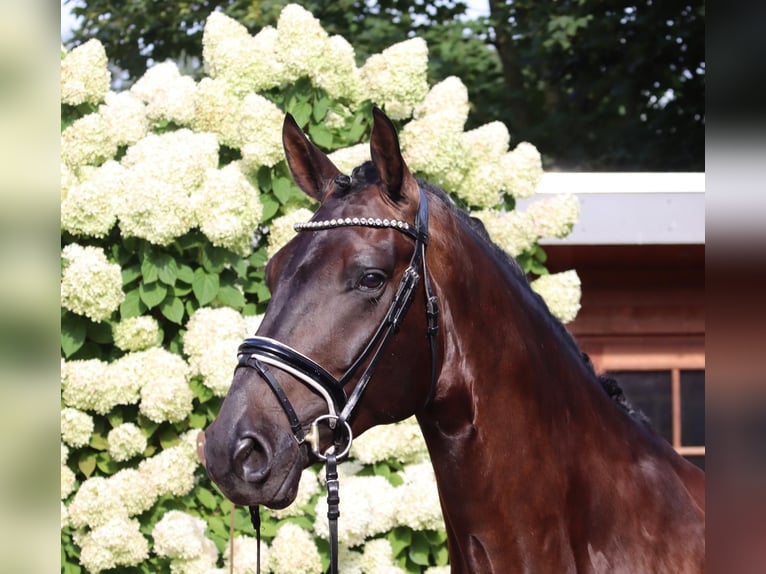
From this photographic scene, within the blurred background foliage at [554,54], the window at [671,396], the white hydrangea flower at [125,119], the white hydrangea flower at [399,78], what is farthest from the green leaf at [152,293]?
the blurred background foliage at [554,54]

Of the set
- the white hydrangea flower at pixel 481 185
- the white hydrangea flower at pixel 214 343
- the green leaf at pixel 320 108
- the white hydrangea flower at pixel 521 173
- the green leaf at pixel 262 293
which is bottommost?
the white hydrangea flower at pixel 214 343

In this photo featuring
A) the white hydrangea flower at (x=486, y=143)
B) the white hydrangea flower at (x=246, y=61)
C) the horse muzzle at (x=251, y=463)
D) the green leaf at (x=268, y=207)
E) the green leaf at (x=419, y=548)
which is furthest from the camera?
the white hydrangea flower at (x=486, y=143)

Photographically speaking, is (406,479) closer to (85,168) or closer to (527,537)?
(527,537)

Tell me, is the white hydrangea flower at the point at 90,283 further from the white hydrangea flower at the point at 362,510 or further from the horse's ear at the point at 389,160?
the horse's ear at the point at 389,160

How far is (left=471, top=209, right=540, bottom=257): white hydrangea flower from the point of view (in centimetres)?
378

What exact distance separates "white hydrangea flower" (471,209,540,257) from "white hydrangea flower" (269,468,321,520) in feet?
3.96

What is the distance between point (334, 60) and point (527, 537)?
2.25 metres

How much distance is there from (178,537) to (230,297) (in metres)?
0.91

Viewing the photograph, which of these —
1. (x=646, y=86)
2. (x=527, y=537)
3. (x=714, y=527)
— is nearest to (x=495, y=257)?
(x=527, y=537)

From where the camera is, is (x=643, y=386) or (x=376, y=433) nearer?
(x=376, y=433)

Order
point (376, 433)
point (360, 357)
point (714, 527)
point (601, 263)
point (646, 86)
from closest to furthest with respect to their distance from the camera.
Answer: point (714, 527) → point (360, 357) → point (376, 433) → point (601, 263) → point (646, 86)

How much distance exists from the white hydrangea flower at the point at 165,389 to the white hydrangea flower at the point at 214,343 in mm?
65

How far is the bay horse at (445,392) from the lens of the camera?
1882 millimetres

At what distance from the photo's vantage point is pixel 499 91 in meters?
11.1
